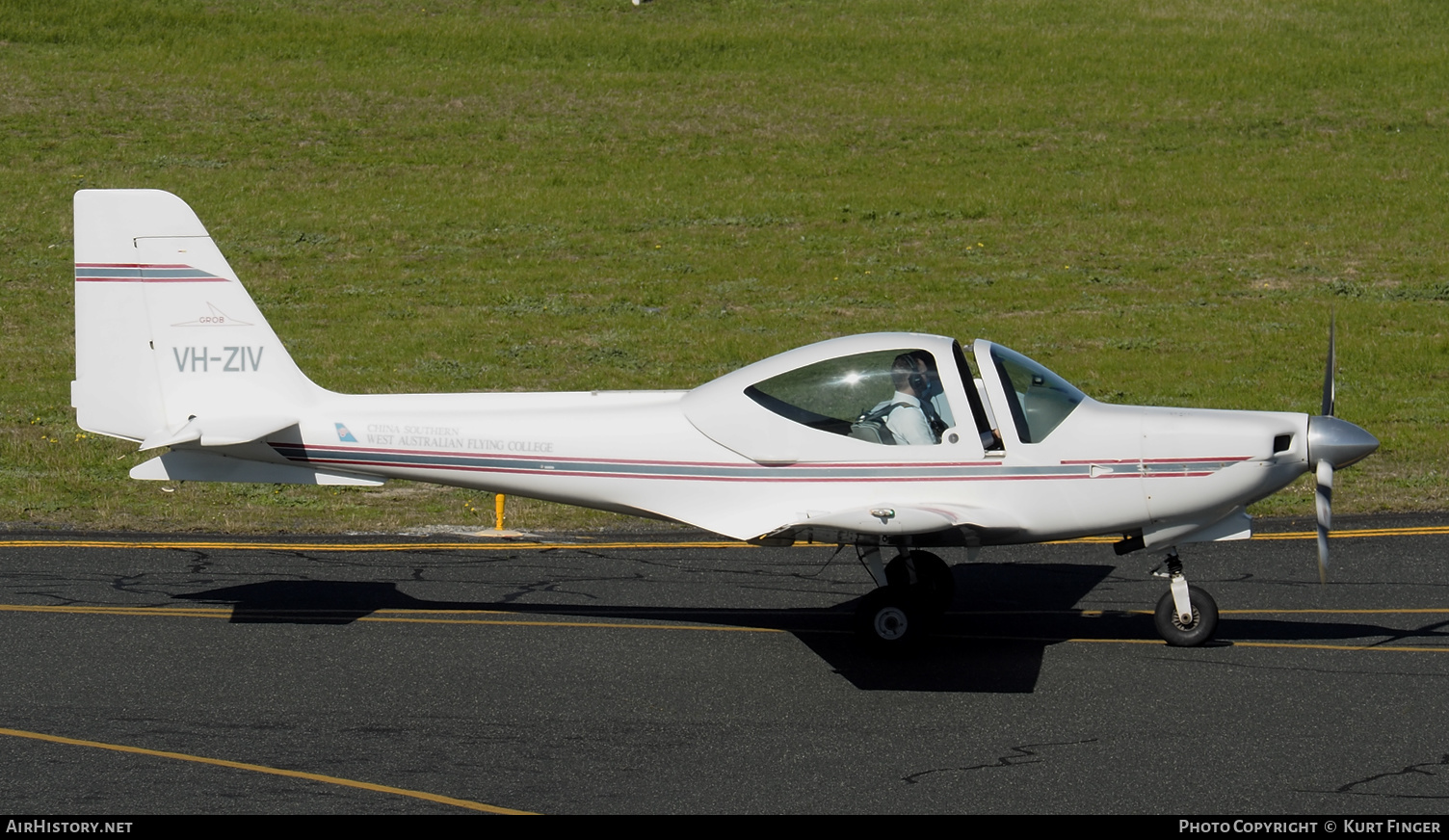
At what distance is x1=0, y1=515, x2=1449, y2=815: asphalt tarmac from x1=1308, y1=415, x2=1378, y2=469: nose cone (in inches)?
60.0

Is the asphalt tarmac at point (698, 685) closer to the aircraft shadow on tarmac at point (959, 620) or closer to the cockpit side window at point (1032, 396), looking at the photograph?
the aircraft shadow on tarmac at point (959, 620)

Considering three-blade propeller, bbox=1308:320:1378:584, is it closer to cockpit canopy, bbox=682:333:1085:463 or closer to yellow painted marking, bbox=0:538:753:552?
cockpit canopy, bbox=682:333:1085:463

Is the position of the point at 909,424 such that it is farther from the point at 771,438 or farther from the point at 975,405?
the point at 771,438

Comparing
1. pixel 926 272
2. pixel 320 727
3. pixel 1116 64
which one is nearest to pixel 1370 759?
pixel 320 727

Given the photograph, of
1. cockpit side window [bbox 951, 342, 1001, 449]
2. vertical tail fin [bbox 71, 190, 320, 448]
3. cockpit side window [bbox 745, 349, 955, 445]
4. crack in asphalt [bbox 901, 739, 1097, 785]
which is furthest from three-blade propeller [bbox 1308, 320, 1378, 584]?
vertical tail fin [bbox 71, 190, 320, 448]

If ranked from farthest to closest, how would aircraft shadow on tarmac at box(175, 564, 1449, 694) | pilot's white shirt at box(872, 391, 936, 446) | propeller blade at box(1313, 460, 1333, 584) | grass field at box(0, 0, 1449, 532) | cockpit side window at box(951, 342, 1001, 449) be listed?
1. grass field at box(0, 0, 1449, 532)
2. aircraft shadow on tarmac at box(175, 564, 1449, 694)
3. pilot's white shirt at box(872, 391, 936, 446)
4. cockpit side window at box(951, 342, 1001, 449)
5. propeller blade at box(1313, 460, 1333, 584)

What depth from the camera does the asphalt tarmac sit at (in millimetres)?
8047

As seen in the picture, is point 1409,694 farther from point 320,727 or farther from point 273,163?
point 273,163

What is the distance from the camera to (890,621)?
33.1ft

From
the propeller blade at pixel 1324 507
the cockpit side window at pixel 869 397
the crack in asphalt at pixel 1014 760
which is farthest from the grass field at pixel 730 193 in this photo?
the crack in asphalt at pixel 1014 760

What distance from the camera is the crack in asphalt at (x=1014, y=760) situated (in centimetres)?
823

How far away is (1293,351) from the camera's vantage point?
71.4 feet

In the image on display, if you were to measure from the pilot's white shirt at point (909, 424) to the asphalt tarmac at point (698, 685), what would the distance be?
1621mm

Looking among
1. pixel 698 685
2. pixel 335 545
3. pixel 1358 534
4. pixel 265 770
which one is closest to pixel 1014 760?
pixel 698 685
